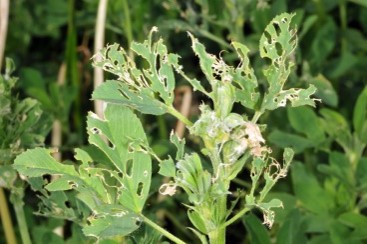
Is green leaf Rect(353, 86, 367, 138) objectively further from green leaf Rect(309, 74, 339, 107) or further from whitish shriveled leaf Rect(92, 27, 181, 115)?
whitish shriveled leaf Rect(92, 27, 181, 115)

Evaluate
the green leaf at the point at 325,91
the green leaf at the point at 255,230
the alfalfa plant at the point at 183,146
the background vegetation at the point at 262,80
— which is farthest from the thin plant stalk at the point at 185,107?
the alfalfa plant at the point at 183,146

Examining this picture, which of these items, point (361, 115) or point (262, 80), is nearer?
point (361, 115)

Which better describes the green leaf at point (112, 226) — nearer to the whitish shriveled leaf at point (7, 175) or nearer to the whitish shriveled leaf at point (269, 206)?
the whitish shriveled leaf at point (269, 206)

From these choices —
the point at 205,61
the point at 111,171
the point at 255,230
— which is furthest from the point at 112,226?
the point at 255,230

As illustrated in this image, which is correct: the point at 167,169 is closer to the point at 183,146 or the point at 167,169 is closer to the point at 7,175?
the point at 183,146

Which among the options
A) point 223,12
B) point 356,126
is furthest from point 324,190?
point 223,12

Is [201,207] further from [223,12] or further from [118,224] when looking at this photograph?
[223,12]

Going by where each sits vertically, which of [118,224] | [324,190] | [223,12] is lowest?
[324,190]
